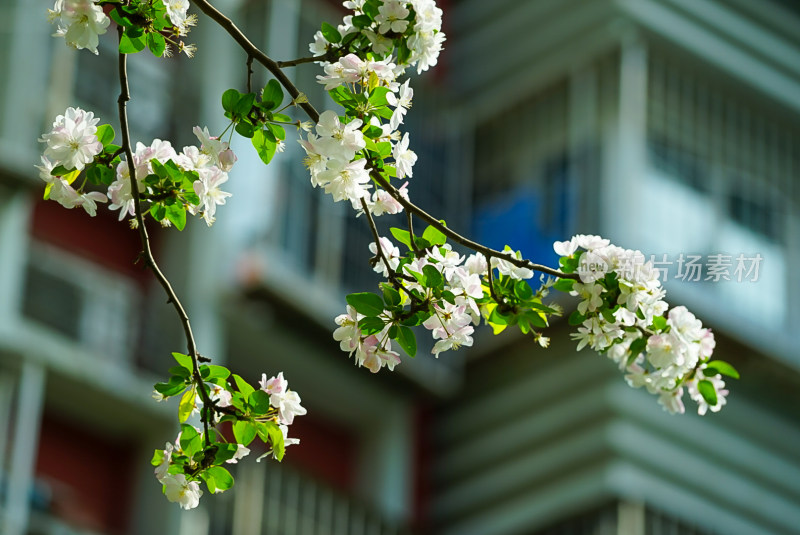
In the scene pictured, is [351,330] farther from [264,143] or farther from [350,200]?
[264,143]

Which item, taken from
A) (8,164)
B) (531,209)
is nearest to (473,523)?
(531,209)

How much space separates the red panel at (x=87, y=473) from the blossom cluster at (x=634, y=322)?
20.9 ft

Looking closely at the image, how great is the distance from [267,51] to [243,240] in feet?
3.94

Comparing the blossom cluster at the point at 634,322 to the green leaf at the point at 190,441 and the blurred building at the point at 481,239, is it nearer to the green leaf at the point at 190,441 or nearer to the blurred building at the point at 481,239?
the green leaf at the point at 190,441

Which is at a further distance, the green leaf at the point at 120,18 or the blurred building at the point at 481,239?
the blurred building at the point at 481,239

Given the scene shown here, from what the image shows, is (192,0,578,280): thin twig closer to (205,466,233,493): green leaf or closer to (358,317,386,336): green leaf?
(358,317,386,336): green leaf

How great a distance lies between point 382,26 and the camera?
13.5 ft

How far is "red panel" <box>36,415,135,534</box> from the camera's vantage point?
34.1ft

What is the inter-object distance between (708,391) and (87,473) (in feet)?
22.3

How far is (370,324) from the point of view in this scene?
4.14 metres

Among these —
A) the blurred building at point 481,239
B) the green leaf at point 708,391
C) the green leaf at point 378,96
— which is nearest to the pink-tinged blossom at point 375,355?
the green leaf at point 378,96

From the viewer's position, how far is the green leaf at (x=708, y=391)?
446 cm

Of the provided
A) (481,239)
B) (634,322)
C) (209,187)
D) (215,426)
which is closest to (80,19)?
(209,187)

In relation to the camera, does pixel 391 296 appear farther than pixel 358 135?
Yes
